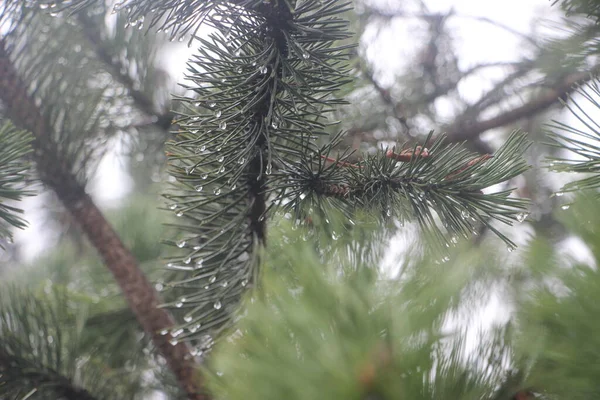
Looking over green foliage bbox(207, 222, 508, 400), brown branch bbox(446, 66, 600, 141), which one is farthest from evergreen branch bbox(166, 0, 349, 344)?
brown branch bbox(446, 66, 600, 141)

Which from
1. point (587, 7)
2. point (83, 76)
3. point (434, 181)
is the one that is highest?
point (83, 76)

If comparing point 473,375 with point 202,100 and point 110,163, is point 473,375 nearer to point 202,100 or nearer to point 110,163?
point 202,100

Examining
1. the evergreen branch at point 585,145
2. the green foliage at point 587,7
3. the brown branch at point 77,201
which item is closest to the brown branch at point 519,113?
the green foliage at point 587,7

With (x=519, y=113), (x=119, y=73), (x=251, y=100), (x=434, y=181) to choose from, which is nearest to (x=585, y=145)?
(x=434, y=181)

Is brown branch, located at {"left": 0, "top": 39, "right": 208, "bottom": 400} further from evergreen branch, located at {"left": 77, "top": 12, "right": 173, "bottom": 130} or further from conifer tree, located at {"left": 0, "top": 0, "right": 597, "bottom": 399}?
evergreen branch, located at {"left": 77, "top": 12, "right": 173, "bottom": 130}

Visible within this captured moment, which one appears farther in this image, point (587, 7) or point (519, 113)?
point (519, 113)

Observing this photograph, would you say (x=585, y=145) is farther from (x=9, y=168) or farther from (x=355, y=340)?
(x=9, y=168)
